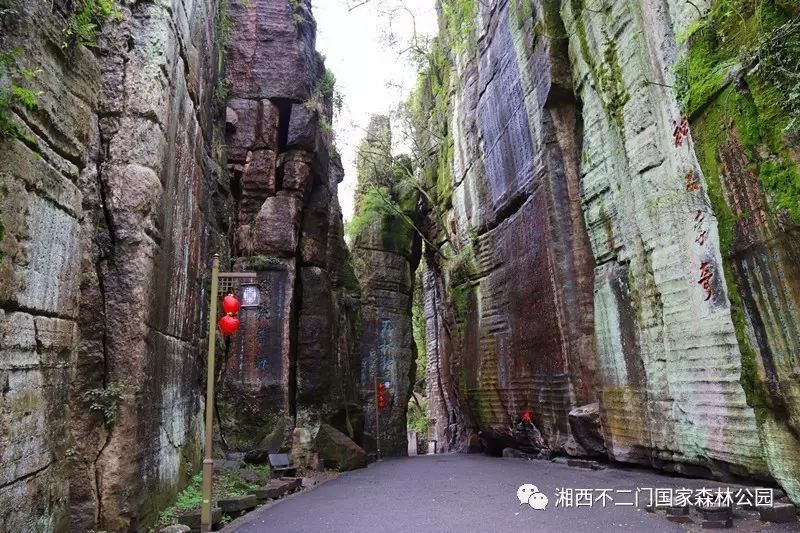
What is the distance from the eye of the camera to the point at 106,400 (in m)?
4.42

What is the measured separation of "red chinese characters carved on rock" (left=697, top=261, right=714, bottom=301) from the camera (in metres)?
6.55

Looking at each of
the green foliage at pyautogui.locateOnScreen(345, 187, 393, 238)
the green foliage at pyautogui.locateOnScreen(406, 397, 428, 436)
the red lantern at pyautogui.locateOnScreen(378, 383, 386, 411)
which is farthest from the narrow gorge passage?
the green foliage at pyautogui.locateOnScreen(406, 397, 428, 436)

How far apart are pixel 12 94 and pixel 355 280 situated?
13.7 meters

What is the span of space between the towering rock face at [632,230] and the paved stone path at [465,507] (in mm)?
993

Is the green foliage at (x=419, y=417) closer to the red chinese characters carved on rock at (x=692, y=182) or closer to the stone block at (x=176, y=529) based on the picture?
the red chinese characters carved on rock at (x=692, y=182)

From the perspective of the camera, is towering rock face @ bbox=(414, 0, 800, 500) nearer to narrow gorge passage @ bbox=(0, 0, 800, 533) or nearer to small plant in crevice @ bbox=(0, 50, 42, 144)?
narrow gorge passage @ bbox=(0, 0, 800, 533)

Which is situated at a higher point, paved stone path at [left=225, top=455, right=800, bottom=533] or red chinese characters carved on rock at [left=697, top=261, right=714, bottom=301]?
red chinese characters carved on rock at [left=697, top=261, right=714, bottom=301]

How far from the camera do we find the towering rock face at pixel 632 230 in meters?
4.90

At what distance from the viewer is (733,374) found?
20.1ft

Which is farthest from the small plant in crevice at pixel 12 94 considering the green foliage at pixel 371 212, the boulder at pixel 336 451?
the green foliage at pixel 371 212

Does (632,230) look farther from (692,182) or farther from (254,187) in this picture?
(254,187)

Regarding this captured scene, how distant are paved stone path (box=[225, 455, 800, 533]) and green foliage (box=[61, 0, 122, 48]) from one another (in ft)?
15.0

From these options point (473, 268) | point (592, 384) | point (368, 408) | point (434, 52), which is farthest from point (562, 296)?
point (434, 52)

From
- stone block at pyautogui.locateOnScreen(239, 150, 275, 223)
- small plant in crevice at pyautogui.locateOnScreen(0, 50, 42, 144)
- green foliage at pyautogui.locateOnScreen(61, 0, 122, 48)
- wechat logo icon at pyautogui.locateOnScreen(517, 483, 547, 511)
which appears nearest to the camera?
small plant in crevice at pyautogui.locateOnScreen(0, 50, 42, 144)
